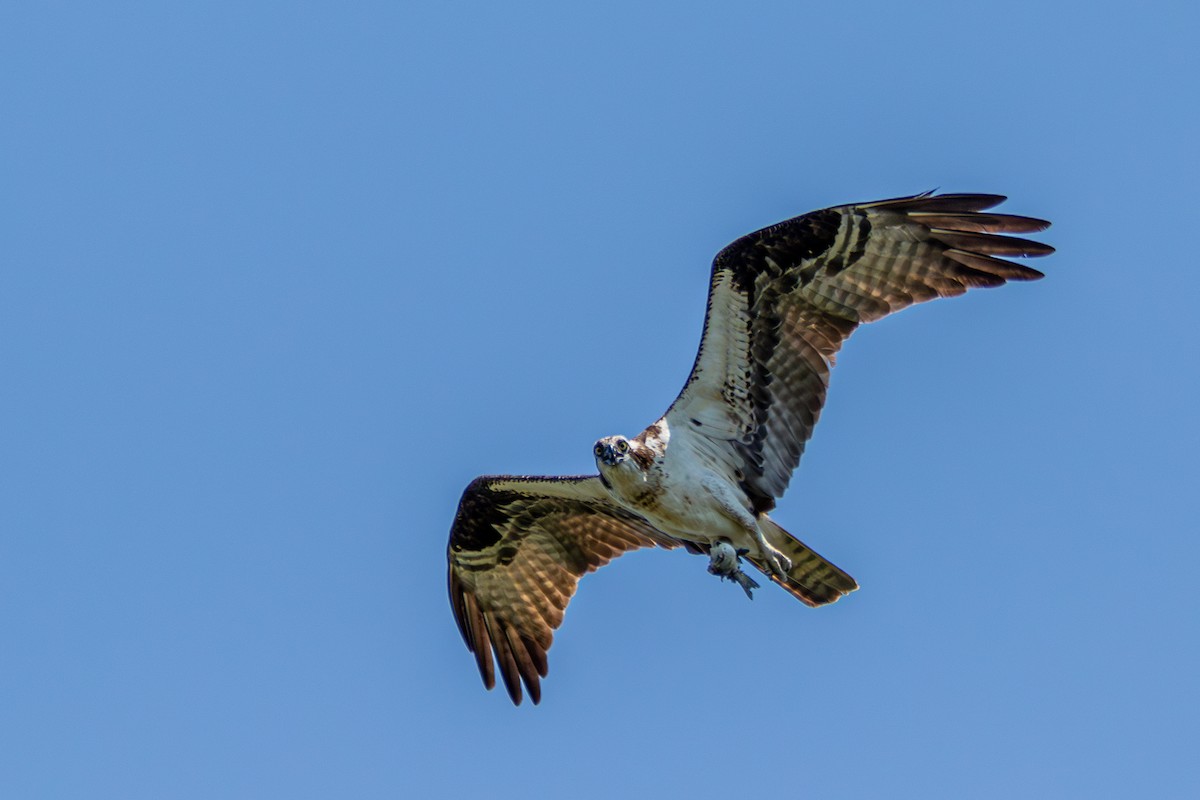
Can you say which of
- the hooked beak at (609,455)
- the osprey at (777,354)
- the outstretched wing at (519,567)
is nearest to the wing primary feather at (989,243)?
the osprey at (777,354)

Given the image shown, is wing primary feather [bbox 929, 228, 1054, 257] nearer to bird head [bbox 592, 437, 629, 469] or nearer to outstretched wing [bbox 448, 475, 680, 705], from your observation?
bird head [bbox 592, 437, 629, 469]

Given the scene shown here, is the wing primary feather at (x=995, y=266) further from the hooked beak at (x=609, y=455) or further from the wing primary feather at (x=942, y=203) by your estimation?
the hooked beak at (x=609, y=455)

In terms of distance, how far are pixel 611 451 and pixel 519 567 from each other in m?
3.22

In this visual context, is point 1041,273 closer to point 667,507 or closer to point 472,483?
point 667,507

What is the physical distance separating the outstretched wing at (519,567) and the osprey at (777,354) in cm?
128

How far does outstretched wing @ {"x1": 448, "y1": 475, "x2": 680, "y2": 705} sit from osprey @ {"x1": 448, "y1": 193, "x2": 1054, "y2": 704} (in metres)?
1.28

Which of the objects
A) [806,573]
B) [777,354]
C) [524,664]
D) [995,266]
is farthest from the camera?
[524,664]

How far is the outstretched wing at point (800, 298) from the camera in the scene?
15.0 meters

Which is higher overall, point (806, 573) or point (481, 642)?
point (481, 642)

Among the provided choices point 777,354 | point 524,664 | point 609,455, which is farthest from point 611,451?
point 524,664

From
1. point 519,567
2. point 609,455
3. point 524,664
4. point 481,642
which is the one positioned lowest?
point 524,664

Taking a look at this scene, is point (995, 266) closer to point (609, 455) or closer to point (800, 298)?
point (800, 298)

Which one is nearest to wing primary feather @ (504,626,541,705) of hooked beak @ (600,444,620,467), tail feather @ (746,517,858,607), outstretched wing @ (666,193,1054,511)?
tail feather @ (746,517,858,607)

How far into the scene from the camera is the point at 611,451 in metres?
14.5
